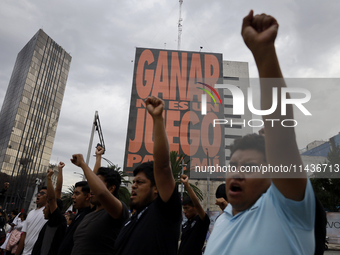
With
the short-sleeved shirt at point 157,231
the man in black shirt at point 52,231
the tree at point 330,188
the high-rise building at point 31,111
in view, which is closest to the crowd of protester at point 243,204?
the short-sleeved shirt at point 157,231

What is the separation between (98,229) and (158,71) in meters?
45.8

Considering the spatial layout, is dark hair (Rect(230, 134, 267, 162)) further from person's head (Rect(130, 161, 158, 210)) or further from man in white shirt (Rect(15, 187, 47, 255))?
man in white shirt (Rect(15, 187, 47, 255))

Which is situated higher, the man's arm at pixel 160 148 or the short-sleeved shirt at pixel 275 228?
the man's arm at pixel 160 148

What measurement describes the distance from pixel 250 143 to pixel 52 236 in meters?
3.65

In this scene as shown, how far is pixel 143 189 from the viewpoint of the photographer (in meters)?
2.36

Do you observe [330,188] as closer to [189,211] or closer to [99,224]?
[189,211]

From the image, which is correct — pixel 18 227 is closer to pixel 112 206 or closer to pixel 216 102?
pixel 112 206

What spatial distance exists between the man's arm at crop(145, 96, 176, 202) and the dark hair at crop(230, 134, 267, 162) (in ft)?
1.62

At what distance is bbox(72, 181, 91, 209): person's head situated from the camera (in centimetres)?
394

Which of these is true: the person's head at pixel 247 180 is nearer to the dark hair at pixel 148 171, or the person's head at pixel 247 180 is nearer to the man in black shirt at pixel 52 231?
the dark hair at pixel 148 171

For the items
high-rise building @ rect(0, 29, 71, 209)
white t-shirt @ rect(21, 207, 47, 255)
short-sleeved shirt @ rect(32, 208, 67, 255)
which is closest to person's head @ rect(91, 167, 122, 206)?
short-sleeved shirt @ rect(32, 208, 67, 255)

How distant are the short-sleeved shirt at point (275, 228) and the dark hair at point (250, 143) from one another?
0.32 meters

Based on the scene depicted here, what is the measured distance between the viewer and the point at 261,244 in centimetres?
113

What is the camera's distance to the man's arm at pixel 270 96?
3.22ft
